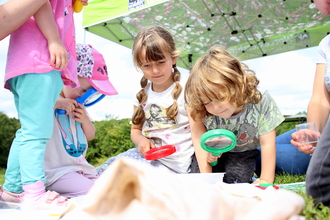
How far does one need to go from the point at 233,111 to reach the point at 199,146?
1.02 ft

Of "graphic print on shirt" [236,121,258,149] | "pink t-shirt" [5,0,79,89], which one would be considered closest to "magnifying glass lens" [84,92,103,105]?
"pink t-shirt" [5,0,79,89]

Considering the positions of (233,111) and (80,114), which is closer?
(233,111)

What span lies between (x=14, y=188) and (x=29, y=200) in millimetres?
211

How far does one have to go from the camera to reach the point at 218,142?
132 cm

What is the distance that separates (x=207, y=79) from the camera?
1.40 meters

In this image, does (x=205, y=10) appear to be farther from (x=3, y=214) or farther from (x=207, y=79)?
(x=3, y=214)

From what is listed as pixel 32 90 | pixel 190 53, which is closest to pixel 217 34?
pixel 190 53

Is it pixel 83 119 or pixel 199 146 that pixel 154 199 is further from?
pixel 83 119

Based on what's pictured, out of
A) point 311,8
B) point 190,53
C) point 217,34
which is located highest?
point 311,8

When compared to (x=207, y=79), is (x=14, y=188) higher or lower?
lower

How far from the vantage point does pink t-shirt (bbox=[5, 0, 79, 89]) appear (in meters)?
1.31

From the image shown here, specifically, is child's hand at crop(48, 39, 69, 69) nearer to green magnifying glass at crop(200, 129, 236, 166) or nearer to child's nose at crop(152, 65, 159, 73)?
child's nose at crop(152, 65, 159, 73)

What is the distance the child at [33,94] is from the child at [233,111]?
0.70 metres

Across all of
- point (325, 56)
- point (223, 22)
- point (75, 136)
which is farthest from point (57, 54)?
point (223, 22)
